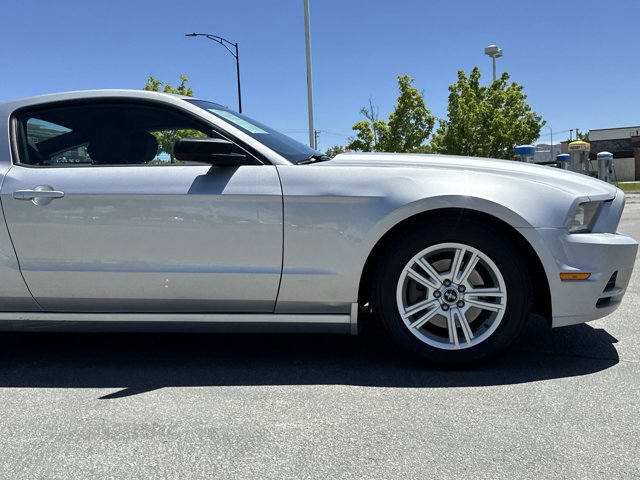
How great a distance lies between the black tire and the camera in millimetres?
3049

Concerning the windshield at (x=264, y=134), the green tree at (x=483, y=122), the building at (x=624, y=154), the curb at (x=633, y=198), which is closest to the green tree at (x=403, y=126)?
the green tree at (x=483, y=122)

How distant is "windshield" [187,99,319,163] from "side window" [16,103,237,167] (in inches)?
8.0

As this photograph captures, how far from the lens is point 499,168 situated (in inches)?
128

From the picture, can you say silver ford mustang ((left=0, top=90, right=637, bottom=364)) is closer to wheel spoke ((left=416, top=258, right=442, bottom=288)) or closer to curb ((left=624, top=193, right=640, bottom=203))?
wheel spoke ((left=416, top=258, right=442, bottom=288))

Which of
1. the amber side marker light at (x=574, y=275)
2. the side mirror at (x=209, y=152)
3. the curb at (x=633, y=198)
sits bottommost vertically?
the curb at (x=633, y=198)

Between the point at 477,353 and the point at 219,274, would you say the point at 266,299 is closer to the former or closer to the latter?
the point at 219,274

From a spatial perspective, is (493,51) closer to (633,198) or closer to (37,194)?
(633,198)

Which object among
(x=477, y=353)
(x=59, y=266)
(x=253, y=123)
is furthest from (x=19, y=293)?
(x=477, y=353)

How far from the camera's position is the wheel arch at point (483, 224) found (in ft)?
10.1

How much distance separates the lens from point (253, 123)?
3785 mm

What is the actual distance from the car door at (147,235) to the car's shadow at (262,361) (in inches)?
15.2

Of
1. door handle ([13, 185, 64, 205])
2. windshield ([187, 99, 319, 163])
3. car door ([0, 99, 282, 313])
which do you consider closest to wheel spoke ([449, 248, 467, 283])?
car door ([0, 99, 282, 313])

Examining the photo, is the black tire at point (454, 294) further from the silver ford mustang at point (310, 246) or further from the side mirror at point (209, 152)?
the side mirror at point (209, 152)

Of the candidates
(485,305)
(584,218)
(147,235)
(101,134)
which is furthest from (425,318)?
(101,134)
